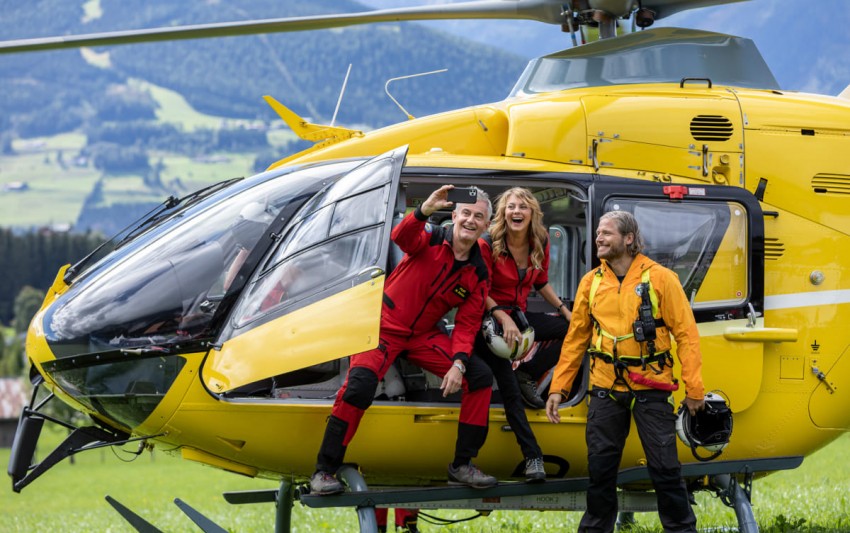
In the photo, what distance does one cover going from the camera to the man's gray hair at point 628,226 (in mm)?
5887

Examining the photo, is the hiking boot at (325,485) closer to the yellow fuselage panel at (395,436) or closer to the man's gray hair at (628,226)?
the yellow fuselage panel at (395,436)

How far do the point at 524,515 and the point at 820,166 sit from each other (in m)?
5.17

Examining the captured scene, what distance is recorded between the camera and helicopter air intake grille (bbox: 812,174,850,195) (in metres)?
6.81

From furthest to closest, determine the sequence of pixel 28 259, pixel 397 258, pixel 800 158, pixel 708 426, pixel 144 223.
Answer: pixel 28 259, pixel 800 158, pixel 144 223, pixel 397 258, pixel 708 426

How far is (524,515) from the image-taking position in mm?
10719

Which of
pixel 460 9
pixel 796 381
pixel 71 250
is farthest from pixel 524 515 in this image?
pixel 71 250

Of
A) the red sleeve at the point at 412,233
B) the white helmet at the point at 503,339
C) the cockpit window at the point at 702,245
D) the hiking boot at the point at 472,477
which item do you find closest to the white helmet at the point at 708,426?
the cockpit window at the point at 702,245

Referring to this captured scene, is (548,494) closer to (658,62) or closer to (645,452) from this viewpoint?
(645,452)

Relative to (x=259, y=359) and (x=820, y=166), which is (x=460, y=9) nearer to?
(x=820, y=166)

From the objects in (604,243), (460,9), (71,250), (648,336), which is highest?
(460,9)

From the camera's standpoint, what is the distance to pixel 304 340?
18.0 feet

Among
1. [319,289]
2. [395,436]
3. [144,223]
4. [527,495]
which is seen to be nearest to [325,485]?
[395,436]

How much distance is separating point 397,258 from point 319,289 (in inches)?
34.4

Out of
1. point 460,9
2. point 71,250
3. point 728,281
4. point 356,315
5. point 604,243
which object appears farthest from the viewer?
point 71,250
